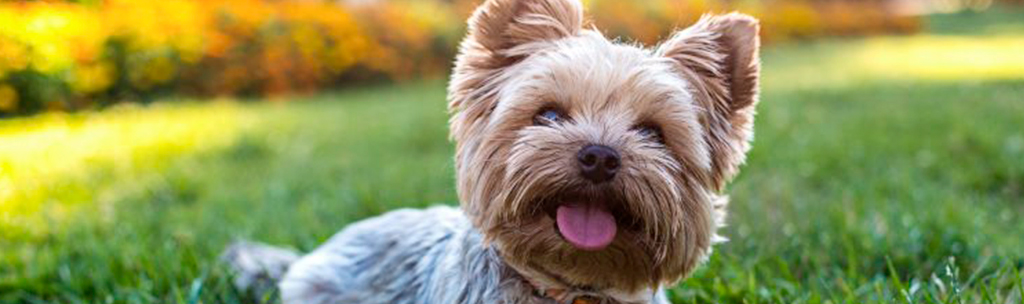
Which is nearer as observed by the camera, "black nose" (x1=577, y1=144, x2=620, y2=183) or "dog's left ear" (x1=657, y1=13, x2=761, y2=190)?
"black nose" (x1=577, y1=144, x2=620, y2=183)

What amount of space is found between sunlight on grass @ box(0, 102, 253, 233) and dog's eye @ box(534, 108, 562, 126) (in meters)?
3.52

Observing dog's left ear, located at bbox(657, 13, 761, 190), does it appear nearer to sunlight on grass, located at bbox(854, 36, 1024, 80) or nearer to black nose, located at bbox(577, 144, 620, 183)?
black nose, located at bbox(577, 144, 620, 183)

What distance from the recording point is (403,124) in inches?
383

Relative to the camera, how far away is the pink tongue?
112 inches

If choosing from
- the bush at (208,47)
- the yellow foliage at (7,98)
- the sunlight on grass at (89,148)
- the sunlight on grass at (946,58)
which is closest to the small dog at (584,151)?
the sunlight on grass at (89,148)

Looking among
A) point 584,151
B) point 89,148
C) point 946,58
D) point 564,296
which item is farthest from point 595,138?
point 946,58

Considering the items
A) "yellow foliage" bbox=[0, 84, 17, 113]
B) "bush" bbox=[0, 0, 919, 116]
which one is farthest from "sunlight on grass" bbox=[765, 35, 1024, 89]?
"yellow foliage" bbox=[0, 84, 17, 113]

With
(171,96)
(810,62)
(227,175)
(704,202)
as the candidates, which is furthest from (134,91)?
(810,62)

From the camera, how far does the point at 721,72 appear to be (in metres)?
3.28

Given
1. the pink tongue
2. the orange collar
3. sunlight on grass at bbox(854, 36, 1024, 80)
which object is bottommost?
sunlight on grass at bbox(854, 36, 1024, 80)

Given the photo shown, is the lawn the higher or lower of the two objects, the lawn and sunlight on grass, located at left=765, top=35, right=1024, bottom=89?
the higher

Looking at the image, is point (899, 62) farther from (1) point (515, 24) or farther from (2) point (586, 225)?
(2) point (586, 225)

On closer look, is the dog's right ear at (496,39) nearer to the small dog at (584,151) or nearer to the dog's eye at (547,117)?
the small dog at (584,151)

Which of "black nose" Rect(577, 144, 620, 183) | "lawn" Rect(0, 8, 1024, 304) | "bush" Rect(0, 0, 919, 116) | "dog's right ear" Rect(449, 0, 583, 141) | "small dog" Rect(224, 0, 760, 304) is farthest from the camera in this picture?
"bush" Rect(0, 0, 919, 116)
